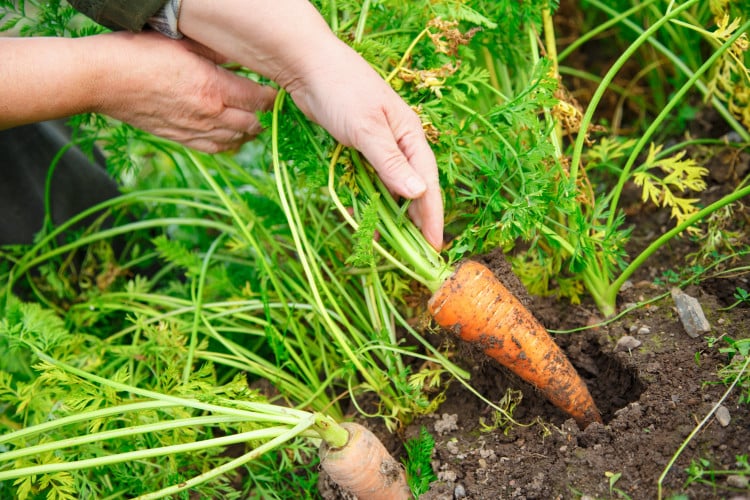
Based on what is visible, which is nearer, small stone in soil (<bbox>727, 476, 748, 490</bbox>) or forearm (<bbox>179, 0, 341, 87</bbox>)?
small stone in soil (<bbox>727, 476, 748, 490</bbox>)

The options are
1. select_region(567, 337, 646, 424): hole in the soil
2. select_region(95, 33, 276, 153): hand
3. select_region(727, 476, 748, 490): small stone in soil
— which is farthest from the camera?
select_region(95, 33, 276, 153): hand

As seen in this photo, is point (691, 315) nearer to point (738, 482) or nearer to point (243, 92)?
point (738, 482)

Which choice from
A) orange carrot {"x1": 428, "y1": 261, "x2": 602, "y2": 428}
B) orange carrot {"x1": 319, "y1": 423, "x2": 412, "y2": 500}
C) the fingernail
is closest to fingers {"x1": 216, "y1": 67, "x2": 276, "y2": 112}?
the fingernail

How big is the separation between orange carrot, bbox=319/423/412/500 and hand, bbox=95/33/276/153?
978 mm

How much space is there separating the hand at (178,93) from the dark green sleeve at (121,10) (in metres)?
0.05

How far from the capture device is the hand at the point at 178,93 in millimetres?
1653

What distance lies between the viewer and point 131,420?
5.06 feet

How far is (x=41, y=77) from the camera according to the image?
156cm

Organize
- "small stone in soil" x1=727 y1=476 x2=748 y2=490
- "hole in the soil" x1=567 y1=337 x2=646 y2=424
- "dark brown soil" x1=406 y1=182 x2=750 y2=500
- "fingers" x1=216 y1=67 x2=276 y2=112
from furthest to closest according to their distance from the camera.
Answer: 1. "fingers" x1=216 y1=67 x2=276 y2=112
2. "hole in the soil" x1=567 y1=337 x2=646 y2=424
3. "dark brown soil" x1=406 y1=182 x2=750 y2=500
4. "small stone in soil" x1=727 y1=476 x2=748 y2=490

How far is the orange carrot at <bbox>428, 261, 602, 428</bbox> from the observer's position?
1.49 m

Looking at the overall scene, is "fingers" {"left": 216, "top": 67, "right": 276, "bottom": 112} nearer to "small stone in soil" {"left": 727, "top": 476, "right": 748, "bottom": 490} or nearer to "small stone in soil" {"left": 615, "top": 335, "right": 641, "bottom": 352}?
"small stone in soil" {"left": 615, "top": 335, "right": 641, "bottom": 352}

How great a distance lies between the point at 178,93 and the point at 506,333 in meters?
1.12

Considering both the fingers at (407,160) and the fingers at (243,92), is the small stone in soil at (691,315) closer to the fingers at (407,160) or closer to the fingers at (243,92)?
the fingers at (407,160)

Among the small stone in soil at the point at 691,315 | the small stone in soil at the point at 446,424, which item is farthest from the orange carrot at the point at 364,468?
the small stone in soil at the point at 691,315
